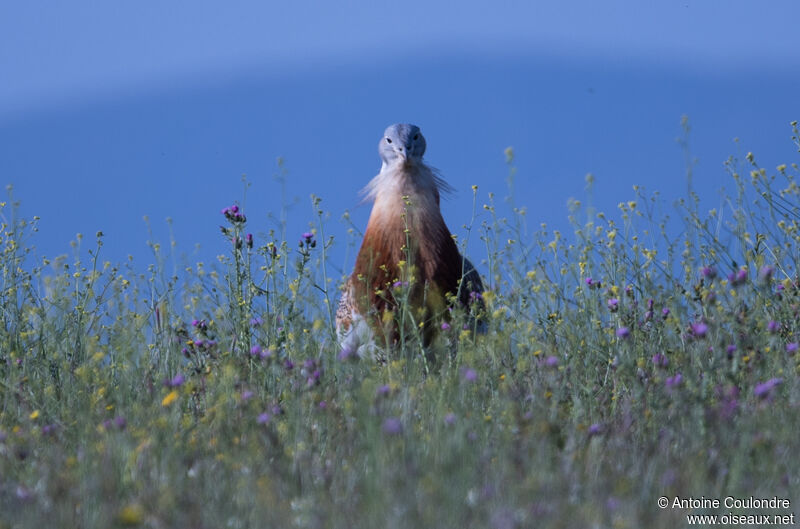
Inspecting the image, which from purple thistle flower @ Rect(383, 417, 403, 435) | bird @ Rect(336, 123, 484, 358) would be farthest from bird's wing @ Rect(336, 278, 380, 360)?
purple thistle flower @ Rect(383, 417, 403, 435)

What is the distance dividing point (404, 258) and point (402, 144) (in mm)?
710

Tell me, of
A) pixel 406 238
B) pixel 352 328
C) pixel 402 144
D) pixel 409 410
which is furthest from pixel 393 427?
pixel 402 144

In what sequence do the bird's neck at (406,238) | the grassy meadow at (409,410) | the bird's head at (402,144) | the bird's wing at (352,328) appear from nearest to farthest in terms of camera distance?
the grassy meadow at (409,410)
the bird's wing at (352,328)
the bird's neck at (406,238)
the bird's head at (402,144)

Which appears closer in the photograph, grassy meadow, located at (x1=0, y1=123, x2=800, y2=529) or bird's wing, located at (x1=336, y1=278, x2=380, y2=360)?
grassy meadow, located at (x1=0, y1=123, x2=800, y2=529)

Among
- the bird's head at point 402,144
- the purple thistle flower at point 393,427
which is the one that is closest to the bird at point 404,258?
the bird's head at point 402,144

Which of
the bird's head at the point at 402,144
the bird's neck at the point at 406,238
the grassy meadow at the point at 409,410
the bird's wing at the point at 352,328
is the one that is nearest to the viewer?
the grassy meadow at the point at 409,410

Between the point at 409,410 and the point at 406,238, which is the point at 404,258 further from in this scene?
the point at 409,410

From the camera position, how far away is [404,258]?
5168mm

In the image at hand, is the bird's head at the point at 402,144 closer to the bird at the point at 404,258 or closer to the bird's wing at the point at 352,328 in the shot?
the bird at the point at 404,258

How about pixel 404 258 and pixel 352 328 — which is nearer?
pixel 352 328

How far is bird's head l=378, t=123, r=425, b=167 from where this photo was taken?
17.7 ft

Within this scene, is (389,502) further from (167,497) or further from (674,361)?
(674,361)

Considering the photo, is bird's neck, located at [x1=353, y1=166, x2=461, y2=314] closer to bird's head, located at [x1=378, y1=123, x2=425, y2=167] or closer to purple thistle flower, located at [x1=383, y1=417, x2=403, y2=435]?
bird's head, located at [x1=378, y1=123, x2=425, y2=167]

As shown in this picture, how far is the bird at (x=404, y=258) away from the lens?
496 centimetres
